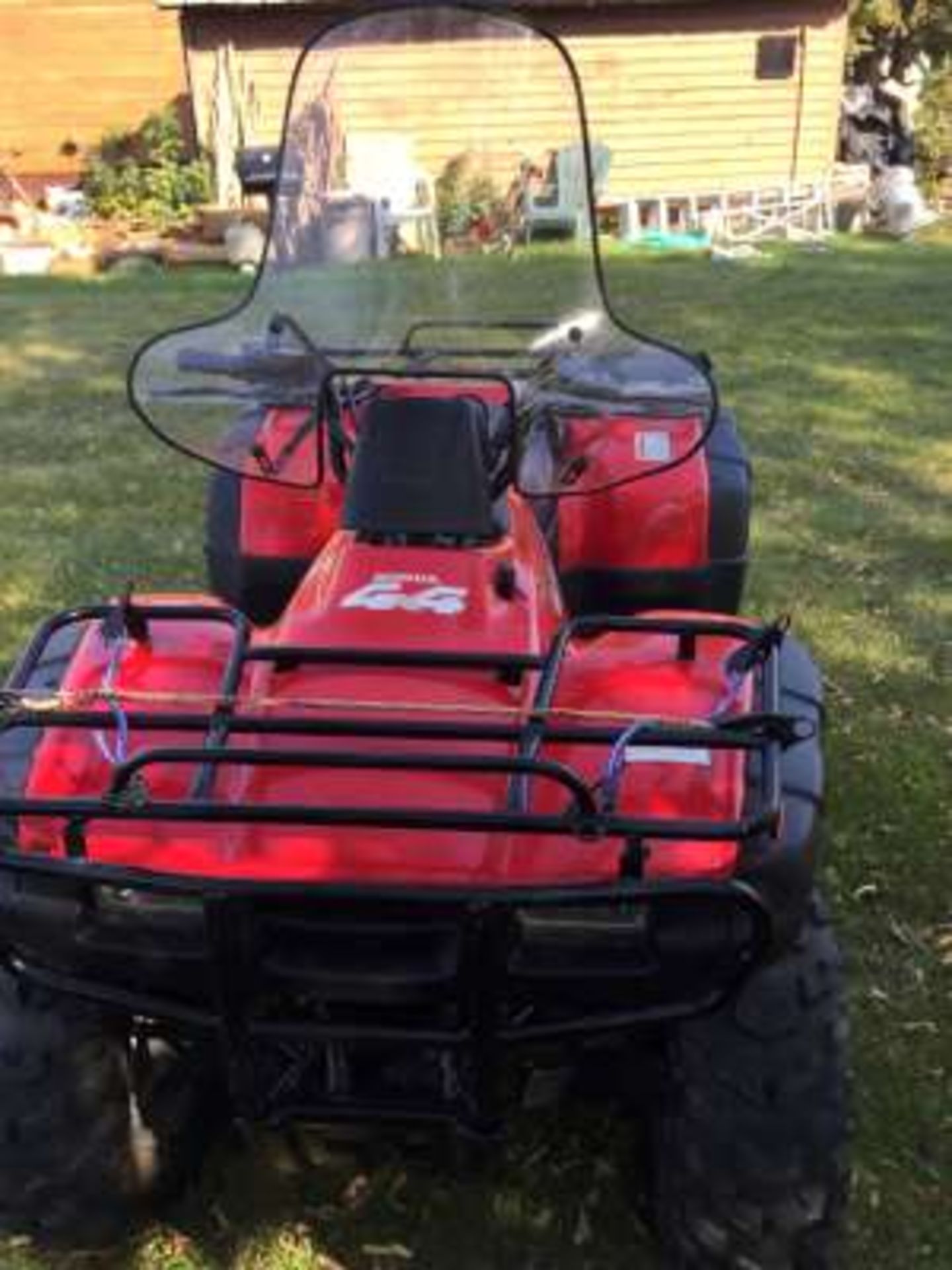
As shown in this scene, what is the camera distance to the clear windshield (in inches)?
127

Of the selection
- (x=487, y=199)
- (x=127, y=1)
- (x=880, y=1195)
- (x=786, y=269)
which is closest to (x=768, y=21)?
(x=786, y=269)

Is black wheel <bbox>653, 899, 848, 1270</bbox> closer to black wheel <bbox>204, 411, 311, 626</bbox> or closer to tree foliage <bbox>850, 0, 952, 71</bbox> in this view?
black wheel <bbox>204, 411, 311, 626</bbox>

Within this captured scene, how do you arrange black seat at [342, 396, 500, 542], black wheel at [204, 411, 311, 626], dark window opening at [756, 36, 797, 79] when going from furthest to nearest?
dark window opening at [756, 36, 797, 79] < black wheel at [204, 411, 311, 626] < black seat at [342, 396, 500, 542]

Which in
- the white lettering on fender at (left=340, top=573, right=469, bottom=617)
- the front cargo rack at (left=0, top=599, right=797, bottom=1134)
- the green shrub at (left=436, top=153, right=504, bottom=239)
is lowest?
the front cargo rack at (left=0, top=599, right=797, bottom=1134)

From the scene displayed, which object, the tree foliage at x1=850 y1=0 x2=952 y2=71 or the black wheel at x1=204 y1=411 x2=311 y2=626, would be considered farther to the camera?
the tree foliage at x1=850 y1=0 x2=952 y2=71

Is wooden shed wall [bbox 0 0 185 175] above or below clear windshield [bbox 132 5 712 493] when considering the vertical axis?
below

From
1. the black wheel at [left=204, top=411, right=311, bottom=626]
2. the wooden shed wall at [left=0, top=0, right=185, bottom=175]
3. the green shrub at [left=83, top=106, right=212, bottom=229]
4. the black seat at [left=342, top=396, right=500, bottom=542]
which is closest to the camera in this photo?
the black seat at [left=342, top=396, right=500, bottom=542]

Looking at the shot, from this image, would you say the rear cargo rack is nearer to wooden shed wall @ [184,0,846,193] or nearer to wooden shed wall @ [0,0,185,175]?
wooden shed wall @ [184,0,846,193]

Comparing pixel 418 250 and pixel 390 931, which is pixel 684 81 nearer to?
pixel 418 250

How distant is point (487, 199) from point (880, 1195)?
2172 millimetres

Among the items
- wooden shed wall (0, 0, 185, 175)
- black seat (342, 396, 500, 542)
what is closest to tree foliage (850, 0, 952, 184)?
wooden shed wall (0, 0, 185, 175)

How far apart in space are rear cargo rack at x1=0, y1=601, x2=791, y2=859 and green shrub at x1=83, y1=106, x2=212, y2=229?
15.1 m

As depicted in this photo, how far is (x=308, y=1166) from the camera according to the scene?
3.01 m

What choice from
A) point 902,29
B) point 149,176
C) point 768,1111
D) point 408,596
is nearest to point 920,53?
point 902,29
